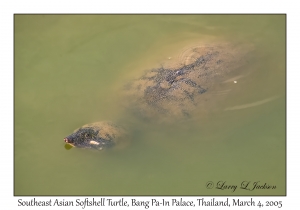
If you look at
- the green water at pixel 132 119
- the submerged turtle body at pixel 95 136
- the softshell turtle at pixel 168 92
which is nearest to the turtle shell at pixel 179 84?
the softshell turtle at pixel 168 92

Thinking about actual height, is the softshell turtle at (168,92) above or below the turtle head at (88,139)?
above

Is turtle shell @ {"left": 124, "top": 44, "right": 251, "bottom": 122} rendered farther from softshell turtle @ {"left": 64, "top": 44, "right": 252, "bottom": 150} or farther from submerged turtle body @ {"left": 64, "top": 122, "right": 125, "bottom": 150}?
submerged turtle body @ {"left": 64, "top": 122, "right": 125, "bottom": 150}

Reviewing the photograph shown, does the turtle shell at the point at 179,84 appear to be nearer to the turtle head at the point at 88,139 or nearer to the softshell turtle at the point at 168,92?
the softshell turtle at the point at 168,92

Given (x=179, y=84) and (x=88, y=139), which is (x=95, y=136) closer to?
(x=88, y=139)

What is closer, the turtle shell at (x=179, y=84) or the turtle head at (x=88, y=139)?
the turtle head at (x=88, y=139)

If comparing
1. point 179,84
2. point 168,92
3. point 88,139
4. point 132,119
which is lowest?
point 88,139

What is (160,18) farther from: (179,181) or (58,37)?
(179,181)

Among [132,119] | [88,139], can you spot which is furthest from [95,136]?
[132,119]
